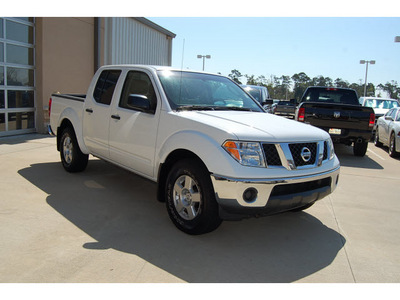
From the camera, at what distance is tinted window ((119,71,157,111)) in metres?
4.62

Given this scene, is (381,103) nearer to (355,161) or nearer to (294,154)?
(355,161)

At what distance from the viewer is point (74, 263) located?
10.6 feet

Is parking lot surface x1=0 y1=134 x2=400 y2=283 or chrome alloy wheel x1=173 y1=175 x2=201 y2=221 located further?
chrome alloy wheel x1=173 y1=175 x2=201 y2=221

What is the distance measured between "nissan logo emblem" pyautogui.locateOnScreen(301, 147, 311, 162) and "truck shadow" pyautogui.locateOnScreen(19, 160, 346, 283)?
94 cm

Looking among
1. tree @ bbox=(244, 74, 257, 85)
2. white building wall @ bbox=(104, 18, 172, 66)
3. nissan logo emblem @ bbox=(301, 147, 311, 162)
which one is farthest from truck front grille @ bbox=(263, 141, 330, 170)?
tree @ bbox=(244, 74, 257, 85)

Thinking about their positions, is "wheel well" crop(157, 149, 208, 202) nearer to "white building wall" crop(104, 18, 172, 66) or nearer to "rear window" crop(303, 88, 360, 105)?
"rear window" crop(303, 88, 360, 105)

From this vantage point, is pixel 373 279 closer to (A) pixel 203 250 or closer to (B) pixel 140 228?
(A) pixel 203 250

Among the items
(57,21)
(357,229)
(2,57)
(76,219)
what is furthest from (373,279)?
(57,21)

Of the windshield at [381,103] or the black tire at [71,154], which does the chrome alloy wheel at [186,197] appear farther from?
the windshield at [381,103]

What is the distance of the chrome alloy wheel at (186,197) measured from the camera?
12.6 feet

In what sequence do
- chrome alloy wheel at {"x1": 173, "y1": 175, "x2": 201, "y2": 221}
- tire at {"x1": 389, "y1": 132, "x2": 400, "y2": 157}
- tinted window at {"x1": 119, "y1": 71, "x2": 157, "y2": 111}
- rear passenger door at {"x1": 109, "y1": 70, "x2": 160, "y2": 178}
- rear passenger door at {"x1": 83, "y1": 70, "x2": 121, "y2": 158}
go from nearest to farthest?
1. chrome alloy wheel at {"x1": 173, "y1": 175, "x2": 201, "y2": 221}
2. rear passenger door at {"x1": 109, "y1": 70, "x2": 160, "y2": 178}
3. tinted window at {"x1": 119, "y1": 71, "x2": 157, "y2": 111}
4. rear passenger door at {"x1": 83, "y1": 70, "x2": 121, "y2": 158}
5. tire at {"x1": 389, "y1": 132, "x2": 400, "y2": 157}

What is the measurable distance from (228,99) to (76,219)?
8.24 feet

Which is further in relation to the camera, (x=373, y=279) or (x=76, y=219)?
(x=76, y=219)

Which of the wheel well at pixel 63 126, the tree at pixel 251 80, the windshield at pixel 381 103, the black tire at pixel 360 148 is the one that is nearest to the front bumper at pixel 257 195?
the wheel well at pixel 63 126
